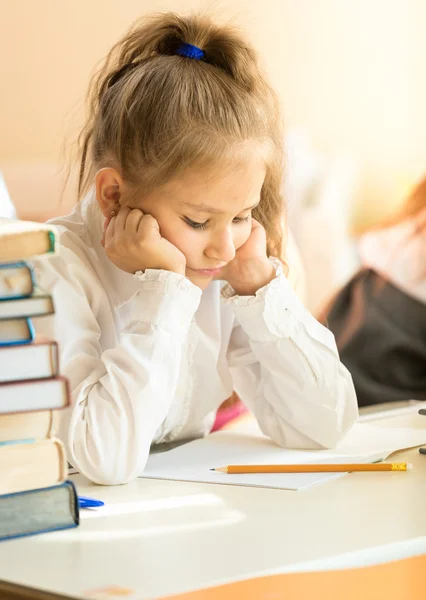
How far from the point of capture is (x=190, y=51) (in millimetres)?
1162

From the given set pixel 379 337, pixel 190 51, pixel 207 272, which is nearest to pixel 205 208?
pixel 207 272

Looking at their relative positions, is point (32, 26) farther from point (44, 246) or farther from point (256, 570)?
point (256, 570)

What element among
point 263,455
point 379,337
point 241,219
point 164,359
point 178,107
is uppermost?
point 178,107

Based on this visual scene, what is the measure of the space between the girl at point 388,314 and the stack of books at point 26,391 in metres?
1.49

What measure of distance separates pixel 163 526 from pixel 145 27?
0.72 meters

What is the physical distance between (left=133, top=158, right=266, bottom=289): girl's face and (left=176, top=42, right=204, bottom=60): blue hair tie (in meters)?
0.17

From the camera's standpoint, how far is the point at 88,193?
1.24 meters

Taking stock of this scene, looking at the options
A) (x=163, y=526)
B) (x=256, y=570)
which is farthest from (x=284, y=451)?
(x=256, y=570)

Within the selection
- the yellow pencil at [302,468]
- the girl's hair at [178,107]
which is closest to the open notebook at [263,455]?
the yellow pencil at [302,468]

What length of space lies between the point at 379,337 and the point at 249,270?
1.11 m

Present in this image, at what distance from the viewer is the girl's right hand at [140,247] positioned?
107 cm

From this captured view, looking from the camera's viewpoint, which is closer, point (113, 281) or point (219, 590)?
point (219, 590)

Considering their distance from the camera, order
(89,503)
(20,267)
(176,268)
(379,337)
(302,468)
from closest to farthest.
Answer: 1. (20,267)
2. (89,503)
3. (302,468)
4. (176,268)
5. (379,337)

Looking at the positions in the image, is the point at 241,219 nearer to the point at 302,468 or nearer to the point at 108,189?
the point at 108,189
